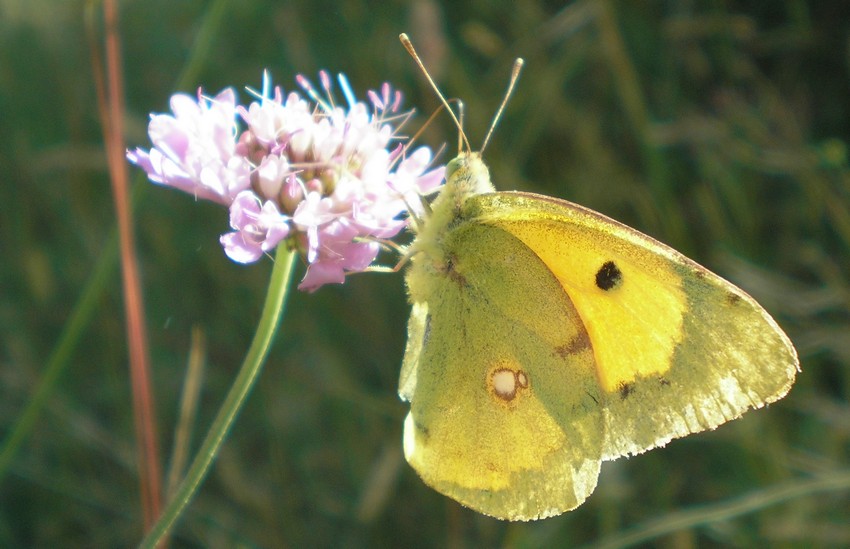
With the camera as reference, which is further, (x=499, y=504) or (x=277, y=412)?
(x=277, y=412)

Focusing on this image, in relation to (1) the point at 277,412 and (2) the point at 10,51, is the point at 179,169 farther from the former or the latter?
(2) the point at 10,51

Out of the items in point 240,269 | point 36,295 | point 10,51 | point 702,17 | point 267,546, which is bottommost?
point 267,546

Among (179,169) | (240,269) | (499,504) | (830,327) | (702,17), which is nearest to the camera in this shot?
(179,169)

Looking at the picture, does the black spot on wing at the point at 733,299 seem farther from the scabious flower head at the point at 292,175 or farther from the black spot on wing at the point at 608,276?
the scabious flower head at the point at 292,175

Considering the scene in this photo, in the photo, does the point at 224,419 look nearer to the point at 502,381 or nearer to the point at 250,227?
the point at 250,227

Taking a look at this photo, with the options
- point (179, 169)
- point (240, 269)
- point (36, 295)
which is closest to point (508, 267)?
point (179, 169)

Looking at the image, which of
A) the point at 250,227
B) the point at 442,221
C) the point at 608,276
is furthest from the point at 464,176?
the point at 250,227

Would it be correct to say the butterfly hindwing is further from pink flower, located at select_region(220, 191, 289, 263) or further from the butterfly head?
pink flower, located at select_region(220, 191, 289, 263)
